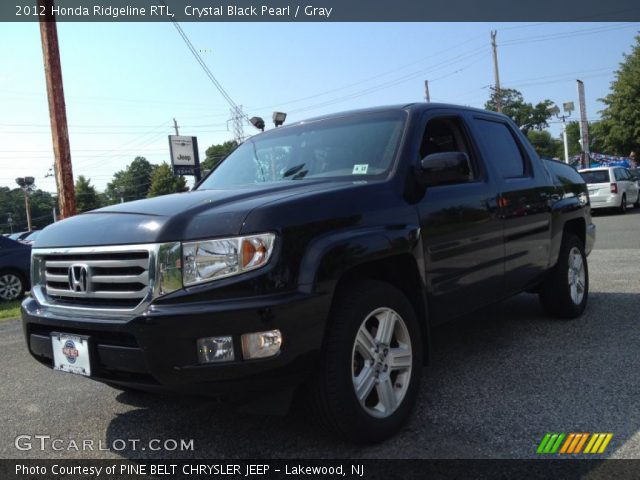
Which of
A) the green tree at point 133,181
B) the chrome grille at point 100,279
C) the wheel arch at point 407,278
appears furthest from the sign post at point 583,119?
the green tree at point 133,181

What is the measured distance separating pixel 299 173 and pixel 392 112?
74 centimetres

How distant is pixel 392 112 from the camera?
3574 mm

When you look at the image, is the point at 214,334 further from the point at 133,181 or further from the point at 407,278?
the point at 133,181

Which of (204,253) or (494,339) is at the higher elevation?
(204,253)

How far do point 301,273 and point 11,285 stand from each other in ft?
31.7

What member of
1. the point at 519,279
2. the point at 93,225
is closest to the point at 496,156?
the point at 519,279

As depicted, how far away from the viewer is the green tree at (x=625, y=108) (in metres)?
35.0

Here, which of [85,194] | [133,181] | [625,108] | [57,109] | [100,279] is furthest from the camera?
[133,181]

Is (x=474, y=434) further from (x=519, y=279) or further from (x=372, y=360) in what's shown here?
(x=519, y=279)

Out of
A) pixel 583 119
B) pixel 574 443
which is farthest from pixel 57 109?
pixel 583 119

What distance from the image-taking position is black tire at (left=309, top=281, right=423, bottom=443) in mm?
2543

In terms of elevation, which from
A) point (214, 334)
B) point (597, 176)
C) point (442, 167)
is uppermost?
point (597, 176)

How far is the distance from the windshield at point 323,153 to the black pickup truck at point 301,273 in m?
0.01

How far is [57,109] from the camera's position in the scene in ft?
28.6
